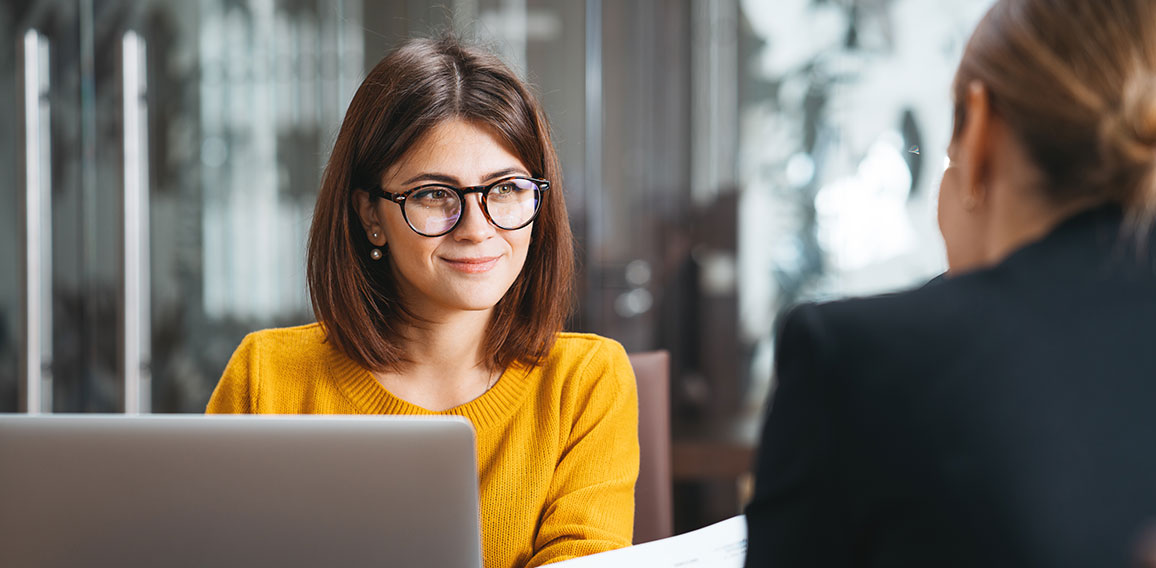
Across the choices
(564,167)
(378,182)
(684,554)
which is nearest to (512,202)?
(378,182)

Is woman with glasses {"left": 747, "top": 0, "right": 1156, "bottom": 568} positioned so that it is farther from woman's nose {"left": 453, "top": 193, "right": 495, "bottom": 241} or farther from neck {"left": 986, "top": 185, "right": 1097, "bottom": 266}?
woman's nose {"left": 453, "top": 193, "right": 495, "bottom": 241}

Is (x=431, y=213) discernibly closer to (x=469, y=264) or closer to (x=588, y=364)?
(x=469, y=264)

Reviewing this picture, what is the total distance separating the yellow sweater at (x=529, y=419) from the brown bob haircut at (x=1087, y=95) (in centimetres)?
67

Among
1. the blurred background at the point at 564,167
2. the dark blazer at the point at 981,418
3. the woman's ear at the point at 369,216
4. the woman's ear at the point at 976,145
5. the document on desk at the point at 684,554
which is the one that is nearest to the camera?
the dark blazer at the point at 981,418

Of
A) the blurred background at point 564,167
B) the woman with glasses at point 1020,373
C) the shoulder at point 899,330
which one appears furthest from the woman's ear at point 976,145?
the blurred background at point 564,167

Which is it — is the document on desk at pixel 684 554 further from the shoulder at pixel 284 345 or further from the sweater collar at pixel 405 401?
the shoulder at pixel 284 345

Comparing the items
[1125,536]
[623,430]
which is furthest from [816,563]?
[623,430]

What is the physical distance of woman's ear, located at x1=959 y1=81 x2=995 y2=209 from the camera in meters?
0.61

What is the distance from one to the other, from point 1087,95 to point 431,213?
0.74 metres

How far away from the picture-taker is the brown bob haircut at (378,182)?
3.67ft

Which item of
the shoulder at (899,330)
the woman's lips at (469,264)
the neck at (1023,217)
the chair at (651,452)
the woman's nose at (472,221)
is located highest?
the woman's nose at (472,221)

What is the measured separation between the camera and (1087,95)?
1.81 feet

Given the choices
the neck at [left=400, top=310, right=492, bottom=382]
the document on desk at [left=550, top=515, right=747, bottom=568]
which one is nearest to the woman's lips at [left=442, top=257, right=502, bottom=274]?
the neck at [left=400, top=310, right=492, bottom=382]

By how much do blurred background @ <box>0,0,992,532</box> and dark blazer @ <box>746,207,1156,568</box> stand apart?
210 centimetres
